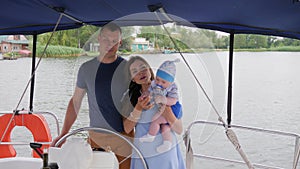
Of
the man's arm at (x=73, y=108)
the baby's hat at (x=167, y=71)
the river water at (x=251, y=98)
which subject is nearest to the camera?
the baby's hat at (x=167, y=71)

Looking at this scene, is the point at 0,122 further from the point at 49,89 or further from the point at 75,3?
the point at 49,89

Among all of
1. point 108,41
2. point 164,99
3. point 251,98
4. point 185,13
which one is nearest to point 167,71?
point 164,99

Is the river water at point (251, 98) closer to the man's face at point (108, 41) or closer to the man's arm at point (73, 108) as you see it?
the man's arm at point (73, 108)

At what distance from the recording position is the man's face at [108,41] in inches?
75.2

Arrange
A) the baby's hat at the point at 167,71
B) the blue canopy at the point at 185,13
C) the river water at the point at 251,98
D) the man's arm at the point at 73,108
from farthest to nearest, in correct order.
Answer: the river water at the point at 251,98, the man's arm at the point at 73,108, the blue canopy at the point at 185,13, the baby's hat at the point at 167,71

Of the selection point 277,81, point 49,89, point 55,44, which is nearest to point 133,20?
point 55,44

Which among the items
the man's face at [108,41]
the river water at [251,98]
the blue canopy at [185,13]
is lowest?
the river water at [251,98]

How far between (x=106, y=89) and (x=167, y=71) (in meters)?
0.41

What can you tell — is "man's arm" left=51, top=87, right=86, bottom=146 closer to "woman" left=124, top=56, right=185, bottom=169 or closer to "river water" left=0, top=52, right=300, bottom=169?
"woman" left=124, top=56, right=185, bottom=169

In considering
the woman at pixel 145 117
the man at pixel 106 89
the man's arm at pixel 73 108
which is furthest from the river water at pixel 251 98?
the woman at pixel 145 117

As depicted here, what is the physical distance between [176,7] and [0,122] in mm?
1833

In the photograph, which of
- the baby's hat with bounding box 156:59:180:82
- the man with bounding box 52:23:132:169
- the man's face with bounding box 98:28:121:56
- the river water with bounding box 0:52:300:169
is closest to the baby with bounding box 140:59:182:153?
the baby's hat with bounding box 156:59:180:82

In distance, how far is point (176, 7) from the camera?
77.3 inches

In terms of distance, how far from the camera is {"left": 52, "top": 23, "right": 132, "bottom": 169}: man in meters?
1.92
